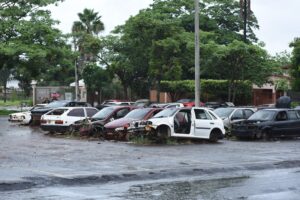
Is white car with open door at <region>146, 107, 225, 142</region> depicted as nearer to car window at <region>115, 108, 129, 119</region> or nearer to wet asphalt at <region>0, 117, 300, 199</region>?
wet asphalt at <region>0, 117, 300, 199</region>

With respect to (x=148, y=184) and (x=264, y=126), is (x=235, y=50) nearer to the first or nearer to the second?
(x=264, y=126)

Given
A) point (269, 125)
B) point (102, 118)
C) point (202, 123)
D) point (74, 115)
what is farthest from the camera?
point (74, 115)

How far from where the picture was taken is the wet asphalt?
38.3ft

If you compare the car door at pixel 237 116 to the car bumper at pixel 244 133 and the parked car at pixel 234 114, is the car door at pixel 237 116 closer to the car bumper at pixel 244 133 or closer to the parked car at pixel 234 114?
the parked car at pixel 234 114

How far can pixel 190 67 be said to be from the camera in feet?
163

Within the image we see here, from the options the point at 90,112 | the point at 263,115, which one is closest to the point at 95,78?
the point at 90,112

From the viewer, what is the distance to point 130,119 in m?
24.7

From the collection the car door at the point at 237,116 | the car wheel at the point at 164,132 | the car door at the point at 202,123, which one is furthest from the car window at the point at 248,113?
the car wheel at the point at 164,132

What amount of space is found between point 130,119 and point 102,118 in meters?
2.16

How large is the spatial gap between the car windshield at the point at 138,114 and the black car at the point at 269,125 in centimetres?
425

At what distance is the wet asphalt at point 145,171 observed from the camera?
1168cm

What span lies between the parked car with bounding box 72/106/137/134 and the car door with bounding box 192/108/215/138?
154 inches

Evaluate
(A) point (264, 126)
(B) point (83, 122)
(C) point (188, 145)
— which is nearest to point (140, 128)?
(C) point (188, 145)

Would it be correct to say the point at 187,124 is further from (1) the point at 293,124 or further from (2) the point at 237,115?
(2) the point at 237,115
